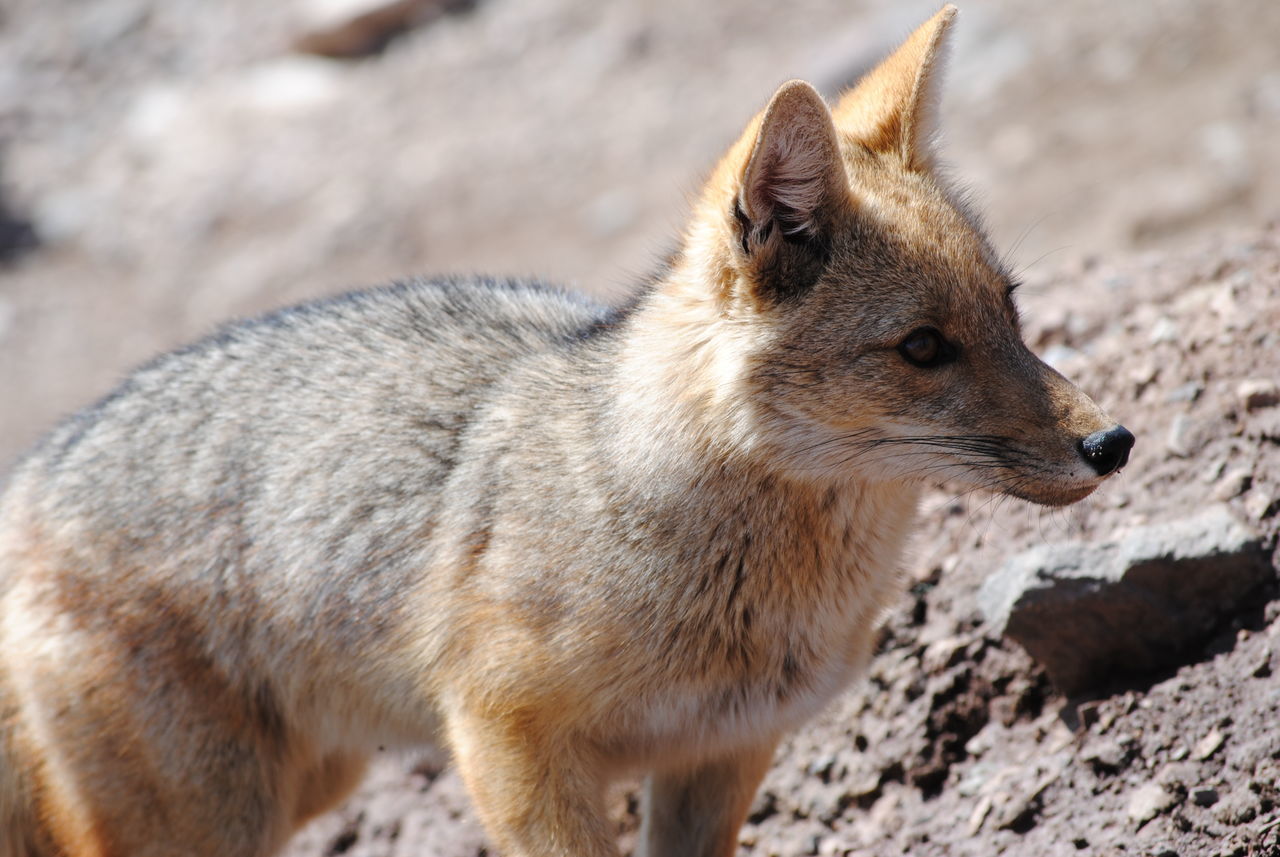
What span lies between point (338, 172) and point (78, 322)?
3112mm

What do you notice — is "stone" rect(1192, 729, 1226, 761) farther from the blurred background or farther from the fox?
the blurred background

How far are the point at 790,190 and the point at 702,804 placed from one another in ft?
7.87

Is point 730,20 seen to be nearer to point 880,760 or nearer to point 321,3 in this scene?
point 321,3

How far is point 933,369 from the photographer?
3979 mm

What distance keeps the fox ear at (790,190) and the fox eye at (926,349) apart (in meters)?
0.37

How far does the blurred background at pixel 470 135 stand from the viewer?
10.2 meters

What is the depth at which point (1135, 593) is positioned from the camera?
480cm

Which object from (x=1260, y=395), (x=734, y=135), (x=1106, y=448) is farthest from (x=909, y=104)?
(x=734, y=135)

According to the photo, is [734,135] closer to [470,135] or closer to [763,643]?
[470,135]

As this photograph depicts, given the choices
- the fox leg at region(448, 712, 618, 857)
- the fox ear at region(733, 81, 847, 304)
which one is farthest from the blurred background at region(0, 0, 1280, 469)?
the fox leg at region(448, 712, 618, 857)

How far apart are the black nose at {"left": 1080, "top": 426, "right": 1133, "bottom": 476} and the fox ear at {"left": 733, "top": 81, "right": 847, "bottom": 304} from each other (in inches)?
38.6

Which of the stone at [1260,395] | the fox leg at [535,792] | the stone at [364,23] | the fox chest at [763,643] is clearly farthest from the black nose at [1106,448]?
the stone at [364,23]

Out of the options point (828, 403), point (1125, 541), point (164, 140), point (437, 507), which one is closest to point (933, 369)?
point (828, 403)

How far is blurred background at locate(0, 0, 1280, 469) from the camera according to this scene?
10188mm
